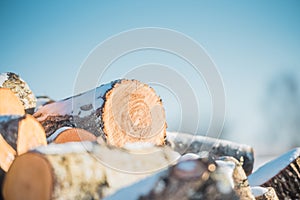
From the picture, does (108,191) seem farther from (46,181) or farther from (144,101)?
(144,101)

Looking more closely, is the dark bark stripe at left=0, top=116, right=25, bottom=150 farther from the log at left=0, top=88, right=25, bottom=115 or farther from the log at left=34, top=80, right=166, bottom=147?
the log at left=34, top=80, right=166, bottom=147

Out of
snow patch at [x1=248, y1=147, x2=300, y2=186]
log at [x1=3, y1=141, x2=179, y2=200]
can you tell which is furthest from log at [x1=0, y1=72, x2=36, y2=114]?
snow patch at [x1=248, y1=147, x2=300, y2=186]

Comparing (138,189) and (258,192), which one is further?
(258,192)

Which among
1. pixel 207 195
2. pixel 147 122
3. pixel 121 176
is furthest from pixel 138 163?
pixel 147 122

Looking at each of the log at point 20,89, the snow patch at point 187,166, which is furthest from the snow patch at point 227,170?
the log at point 20,89

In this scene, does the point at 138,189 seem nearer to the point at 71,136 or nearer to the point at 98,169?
the point at 98,169

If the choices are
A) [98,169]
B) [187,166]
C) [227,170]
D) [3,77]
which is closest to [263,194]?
[227,170]

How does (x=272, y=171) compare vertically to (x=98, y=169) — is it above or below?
below
